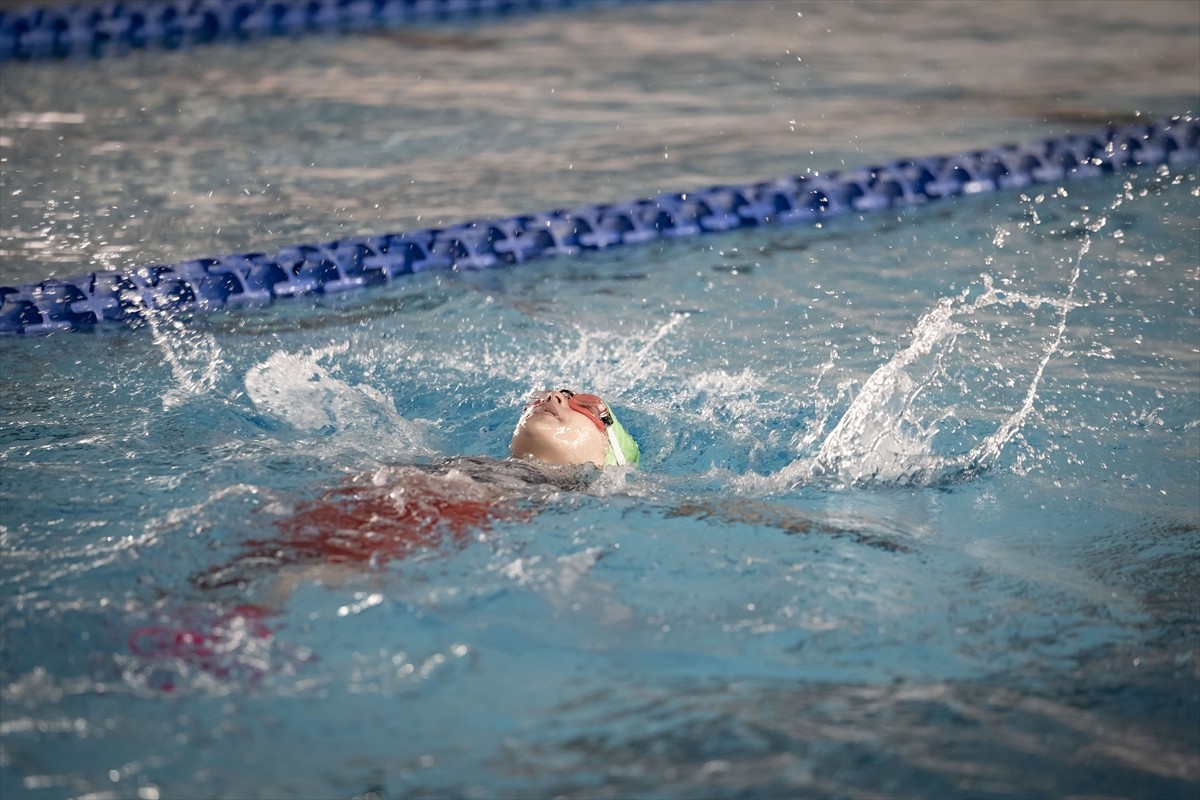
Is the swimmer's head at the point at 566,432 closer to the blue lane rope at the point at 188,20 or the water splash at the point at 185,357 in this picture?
the water splash at the point at 185,357

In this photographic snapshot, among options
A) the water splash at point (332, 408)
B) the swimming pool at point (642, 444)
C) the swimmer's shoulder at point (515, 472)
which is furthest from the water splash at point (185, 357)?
the swimmer's shoulder at point (515, 472)

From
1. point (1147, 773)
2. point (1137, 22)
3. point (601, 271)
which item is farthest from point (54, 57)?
point (1147, 773)

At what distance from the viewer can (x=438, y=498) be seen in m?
2.59

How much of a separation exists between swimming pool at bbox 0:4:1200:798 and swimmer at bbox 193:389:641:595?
0.20 feet

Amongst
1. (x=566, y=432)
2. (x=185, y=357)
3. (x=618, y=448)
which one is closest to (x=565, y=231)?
(x=185, y=357)

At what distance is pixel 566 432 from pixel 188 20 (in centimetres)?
571

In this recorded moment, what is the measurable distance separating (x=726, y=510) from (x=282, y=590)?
3.47 feet

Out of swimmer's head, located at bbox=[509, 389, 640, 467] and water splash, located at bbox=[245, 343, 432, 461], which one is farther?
water splash, located at bbox=[245, 343, 432, 461]

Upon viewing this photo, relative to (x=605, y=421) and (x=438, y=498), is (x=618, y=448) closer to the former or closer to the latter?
(x=605, y=421)

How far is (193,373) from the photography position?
369 cm

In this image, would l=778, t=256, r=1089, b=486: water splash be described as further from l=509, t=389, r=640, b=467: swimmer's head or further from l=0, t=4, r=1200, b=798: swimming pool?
l=509, t=389, r=640, b=467: swimmer's head

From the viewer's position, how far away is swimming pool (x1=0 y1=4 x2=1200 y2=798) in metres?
1.99

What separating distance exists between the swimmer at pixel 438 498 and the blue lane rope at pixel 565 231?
1.72 meters

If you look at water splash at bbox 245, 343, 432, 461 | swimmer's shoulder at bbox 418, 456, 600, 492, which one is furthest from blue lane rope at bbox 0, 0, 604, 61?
swimmer's shoulder at bbox 418, 456, 600, 492
